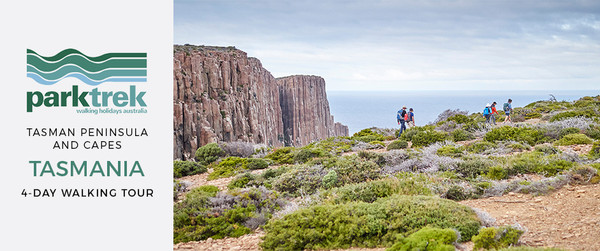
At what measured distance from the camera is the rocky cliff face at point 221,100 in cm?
5047

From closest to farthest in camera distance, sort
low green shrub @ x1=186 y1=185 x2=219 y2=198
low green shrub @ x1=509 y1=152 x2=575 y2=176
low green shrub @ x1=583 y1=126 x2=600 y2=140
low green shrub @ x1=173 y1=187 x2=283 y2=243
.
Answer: low green shrub @ x1=173 y1=187 x2=283 y2=243 → low green shrub @ x1=186 y1=185 x2=219 y2=198 → low green shrub @ x1=509 y1=152 x2=575 y2=176 → low green shrub @ x1=583 y1=126 x2=600 y2=140

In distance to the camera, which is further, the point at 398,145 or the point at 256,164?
the point at 398,145

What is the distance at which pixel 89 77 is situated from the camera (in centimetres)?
708

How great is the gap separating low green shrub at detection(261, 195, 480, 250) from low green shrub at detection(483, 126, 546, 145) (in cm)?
1075

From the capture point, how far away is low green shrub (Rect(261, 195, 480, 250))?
7.20 metres

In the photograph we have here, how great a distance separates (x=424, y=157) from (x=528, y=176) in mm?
3216

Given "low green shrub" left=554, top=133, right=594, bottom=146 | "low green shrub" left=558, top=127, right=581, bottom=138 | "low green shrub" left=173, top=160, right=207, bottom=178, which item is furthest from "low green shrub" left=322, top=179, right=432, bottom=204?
"low green shrub" left=558, top=127, right=581, bottom=138

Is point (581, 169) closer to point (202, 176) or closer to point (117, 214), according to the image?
point (117, 214)

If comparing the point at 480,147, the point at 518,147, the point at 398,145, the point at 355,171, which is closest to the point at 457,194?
the point at 355,171

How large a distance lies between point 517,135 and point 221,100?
4406 centimetres

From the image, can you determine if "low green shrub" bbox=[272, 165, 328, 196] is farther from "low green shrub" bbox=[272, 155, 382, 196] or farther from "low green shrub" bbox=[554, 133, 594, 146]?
"low green shrub" bbox=[554, 133, 594, 146]

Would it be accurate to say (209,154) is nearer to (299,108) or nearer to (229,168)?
(229,168)

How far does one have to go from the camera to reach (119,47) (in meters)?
7.13

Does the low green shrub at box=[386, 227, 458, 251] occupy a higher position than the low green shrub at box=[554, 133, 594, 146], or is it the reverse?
the low green shrub at box=[554, 133, 594, 146]
